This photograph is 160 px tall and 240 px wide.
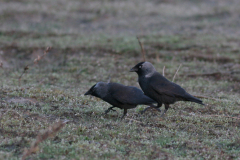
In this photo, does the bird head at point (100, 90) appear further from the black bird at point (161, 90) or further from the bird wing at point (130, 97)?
the black bird at point (161, 90)


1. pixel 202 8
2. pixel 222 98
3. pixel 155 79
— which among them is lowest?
pixel 222 98

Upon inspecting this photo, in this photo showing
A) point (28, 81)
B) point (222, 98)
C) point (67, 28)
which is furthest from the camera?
point (67, 28)

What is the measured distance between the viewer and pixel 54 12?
24750 millimetres

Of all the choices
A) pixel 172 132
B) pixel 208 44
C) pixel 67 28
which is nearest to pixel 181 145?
pixel 172 132

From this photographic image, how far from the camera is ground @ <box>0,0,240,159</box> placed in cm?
577

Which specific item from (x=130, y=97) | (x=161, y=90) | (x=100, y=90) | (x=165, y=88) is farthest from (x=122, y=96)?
(x=165, y=88)

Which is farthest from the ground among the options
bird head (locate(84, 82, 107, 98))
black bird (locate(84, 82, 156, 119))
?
bird head (locate(84, 82, 107, 98))

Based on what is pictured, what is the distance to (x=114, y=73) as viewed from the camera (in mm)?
13664

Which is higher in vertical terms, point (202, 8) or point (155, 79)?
point (202, 8)

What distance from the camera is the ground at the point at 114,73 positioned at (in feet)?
18.9

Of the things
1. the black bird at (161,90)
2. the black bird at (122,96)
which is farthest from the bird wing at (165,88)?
the black bird at (122,96)

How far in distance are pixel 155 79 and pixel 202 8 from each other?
2137 centimetres

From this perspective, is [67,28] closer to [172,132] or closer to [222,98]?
[222,98]

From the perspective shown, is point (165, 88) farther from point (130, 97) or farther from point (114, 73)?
point (114, 73)
